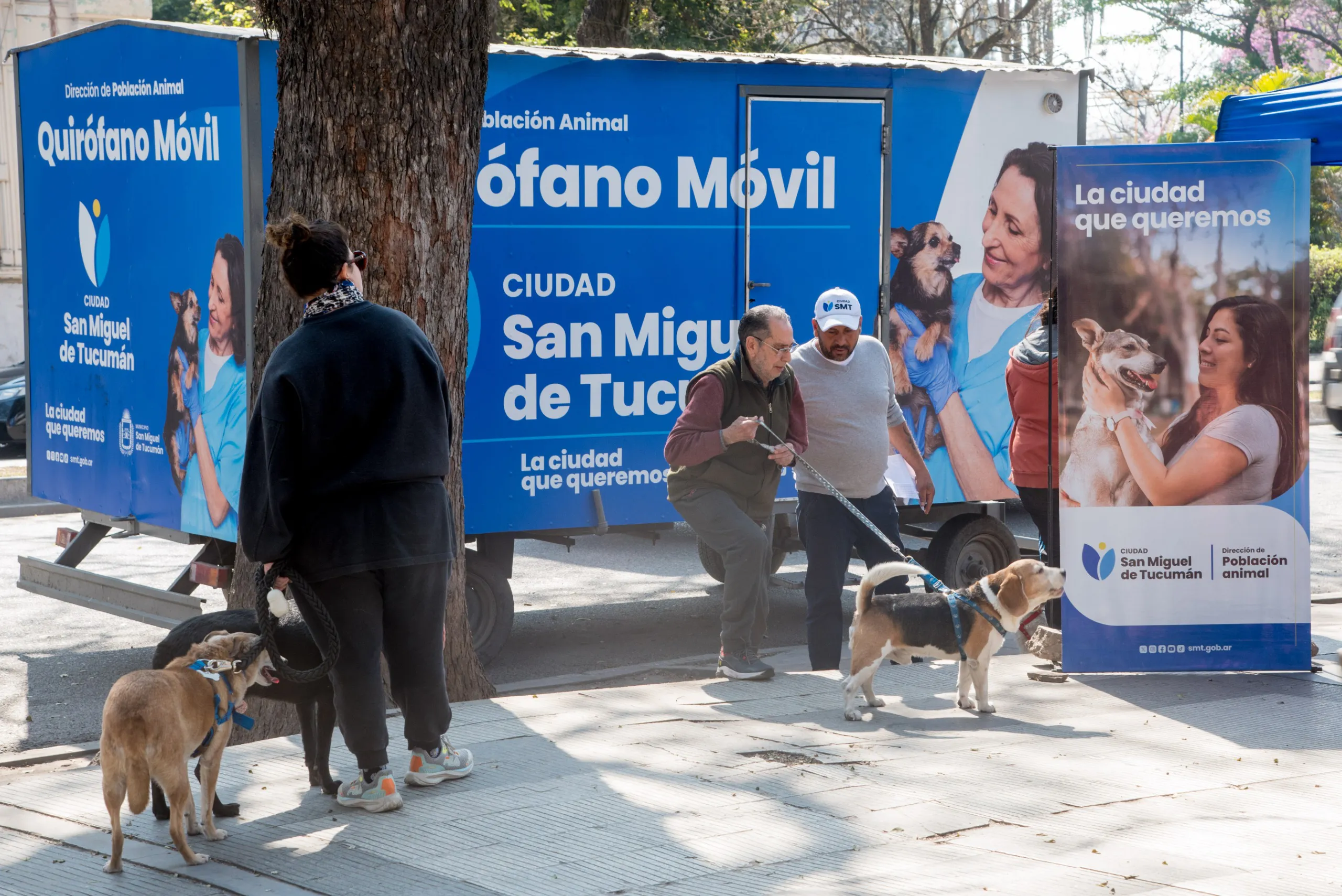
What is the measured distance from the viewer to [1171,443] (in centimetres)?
666

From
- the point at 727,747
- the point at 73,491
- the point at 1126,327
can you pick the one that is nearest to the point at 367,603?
the point at 727,747

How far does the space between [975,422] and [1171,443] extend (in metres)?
2.33

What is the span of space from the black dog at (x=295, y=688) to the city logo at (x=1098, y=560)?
3.41 meters

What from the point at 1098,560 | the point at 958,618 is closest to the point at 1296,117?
the point at 1098,560

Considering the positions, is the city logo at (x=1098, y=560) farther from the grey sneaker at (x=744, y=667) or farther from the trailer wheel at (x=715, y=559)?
the trailer wheel at (x=715, y=559)

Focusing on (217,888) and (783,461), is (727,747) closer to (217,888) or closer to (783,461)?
(783,461)

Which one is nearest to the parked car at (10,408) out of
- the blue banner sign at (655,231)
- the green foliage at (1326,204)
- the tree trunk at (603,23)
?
the tree trunk at (603,23)

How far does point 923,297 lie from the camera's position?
876 centimetres

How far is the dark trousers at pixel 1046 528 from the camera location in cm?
695

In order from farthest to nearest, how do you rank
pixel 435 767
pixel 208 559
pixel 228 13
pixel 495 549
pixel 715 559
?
1. pixel 228 13
2. pixel 715 559
3. pixel 495 549
4. pixel 208 559
5. pixel 435 767

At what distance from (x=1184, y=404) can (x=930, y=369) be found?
2.30m

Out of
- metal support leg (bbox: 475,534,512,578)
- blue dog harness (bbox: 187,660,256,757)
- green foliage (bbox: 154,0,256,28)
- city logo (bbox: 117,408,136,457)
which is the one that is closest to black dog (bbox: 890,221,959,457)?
metal support leg (bbox: 475,534,512,578)

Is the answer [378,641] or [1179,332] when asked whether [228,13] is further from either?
[378,641]

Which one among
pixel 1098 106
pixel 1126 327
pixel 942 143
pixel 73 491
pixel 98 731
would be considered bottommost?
pixel 98 731
